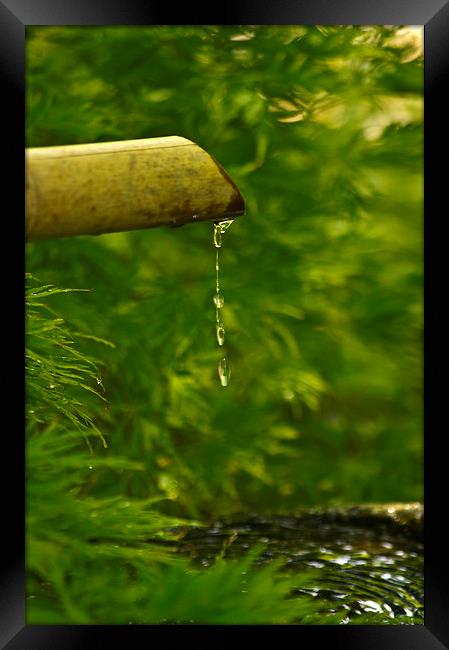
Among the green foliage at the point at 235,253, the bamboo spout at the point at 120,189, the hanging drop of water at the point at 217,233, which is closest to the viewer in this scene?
the bamboo spout at the point at 120,189

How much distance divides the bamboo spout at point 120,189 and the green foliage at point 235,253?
1.43ft

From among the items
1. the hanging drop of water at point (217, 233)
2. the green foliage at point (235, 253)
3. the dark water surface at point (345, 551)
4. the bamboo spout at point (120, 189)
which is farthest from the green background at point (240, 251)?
the bamboo spout at point (120, 189)

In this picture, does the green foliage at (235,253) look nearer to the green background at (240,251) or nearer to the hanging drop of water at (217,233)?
the green background at (240,251)

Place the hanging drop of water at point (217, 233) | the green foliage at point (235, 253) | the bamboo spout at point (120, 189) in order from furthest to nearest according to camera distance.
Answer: the green foliage at point (235, 253)
the hanging drop of water at point (217, 233)
the bamboo spout at point (120, 189)

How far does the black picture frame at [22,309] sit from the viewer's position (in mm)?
610

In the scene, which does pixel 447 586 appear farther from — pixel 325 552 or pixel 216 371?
pixel 216 371

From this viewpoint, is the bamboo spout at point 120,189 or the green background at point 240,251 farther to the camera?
the green background at point 240,251

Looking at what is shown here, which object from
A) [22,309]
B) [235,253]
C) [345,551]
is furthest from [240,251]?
[22,309]

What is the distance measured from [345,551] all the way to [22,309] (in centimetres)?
40

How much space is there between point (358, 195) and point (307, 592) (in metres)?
0.70

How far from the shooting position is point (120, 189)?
552 millimetres

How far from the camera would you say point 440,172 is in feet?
2.15

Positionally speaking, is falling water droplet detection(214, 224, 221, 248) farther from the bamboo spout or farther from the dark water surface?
the dark water surface

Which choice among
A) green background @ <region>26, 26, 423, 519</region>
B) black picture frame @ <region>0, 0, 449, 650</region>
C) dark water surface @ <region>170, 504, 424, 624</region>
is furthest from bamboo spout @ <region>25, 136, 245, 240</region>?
green background @ <region>26, 26, 423, 519</region>
